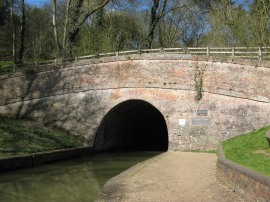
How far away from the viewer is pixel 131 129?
29141 millimetres

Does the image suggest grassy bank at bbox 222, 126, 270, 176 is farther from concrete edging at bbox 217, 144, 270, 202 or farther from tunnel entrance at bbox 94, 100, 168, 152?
tunnel entrance at bbox 94, 100, 168, 152

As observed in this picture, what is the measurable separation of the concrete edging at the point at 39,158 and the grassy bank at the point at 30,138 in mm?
449

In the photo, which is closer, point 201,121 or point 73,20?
point 201,121

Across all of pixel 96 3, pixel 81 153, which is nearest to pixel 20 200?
pixel 81 153

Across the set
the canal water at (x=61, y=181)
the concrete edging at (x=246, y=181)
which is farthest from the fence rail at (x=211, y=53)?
the concrete edging at (x=246, y=181)

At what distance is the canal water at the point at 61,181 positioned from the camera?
11.2m

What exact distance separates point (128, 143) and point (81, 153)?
830 centimetres

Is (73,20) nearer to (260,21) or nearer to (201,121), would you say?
(260,21)

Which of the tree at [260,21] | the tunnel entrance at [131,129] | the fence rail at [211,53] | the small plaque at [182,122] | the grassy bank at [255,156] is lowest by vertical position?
the tunnel entrance at [131,129]

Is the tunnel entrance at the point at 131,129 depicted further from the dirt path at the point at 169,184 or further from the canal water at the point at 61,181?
the dirt path at the point at 169,184

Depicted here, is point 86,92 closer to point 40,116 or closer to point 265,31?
point 40,116

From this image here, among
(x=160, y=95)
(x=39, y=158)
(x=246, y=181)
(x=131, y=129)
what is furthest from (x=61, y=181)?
(x=131, y=129)

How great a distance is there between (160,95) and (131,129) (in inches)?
320

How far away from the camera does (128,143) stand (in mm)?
28969
